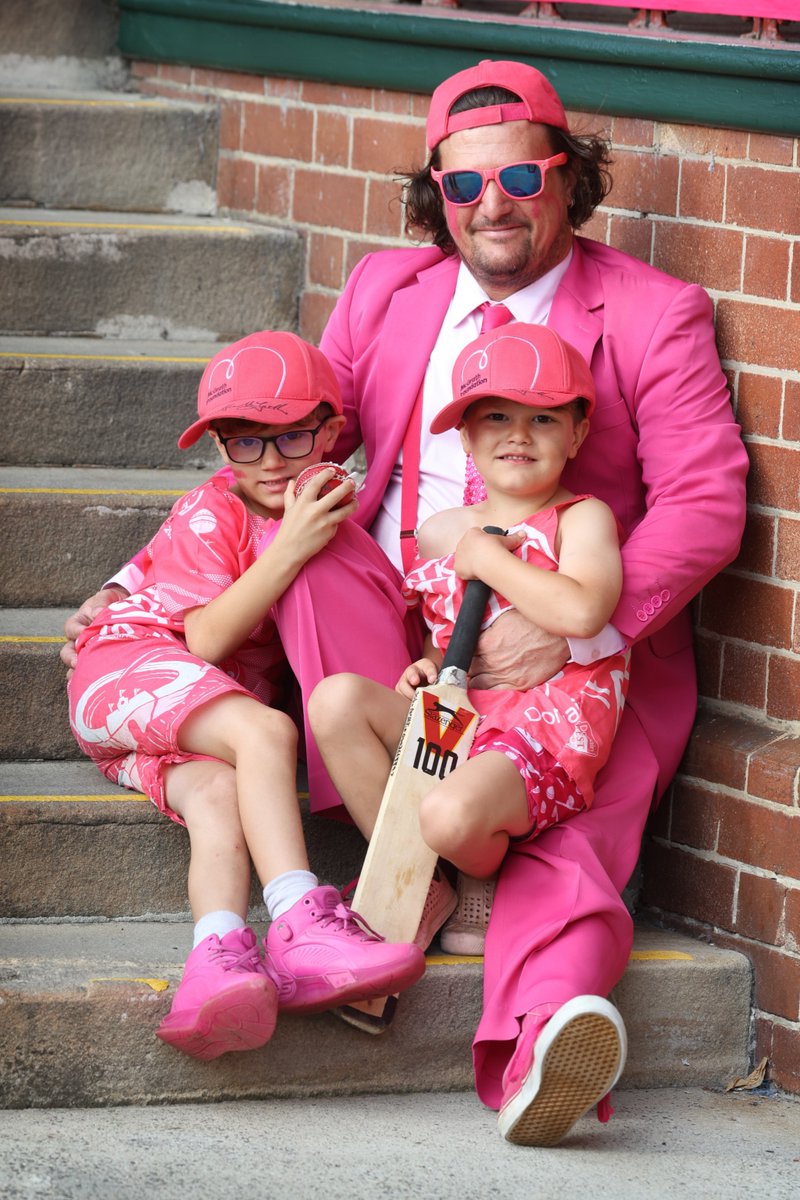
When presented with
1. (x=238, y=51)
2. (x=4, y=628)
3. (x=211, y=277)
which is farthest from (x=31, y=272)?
(x=4, y=628)

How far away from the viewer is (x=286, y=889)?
2.66 meters

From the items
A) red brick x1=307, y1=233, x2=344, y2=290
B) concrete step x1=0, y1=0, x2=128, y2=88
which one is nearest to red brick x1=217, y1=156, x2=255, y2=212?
red brick x1=307, y1=233, x2=344, y2=290

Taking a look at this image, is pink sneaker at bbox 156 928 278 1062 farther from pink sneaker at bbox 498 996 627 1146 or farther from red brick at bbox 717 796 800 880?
red brick at bbox 717 796 800 880

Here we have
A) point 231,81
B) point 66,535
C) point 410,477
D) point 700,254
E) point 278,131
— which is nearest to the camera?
point 700,254

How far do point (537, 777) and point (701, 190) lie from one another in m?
1.21

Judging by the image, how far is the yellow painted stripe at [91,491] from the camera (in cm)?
362

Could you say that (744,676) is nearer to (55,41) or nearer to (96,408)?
(96,408)

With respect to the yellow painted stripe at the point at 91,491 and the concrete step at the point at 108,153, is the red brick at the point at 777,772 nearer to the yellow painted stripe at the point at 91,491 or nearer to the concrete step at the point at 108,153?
the yellow painted stripe at the point at 91,491

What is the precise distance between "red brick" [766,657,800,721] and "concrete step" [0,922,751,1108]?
462 mm

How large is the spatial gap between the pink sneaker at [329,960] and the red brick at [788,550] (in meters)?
1.00

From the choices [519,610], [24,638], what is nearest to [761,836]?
[519,610]

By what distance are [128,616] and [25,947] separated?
2.04 feet

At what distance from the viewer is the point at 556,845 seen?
280 centimetres

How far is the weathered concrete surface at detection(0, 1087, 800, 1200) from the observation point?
7.77 ft
